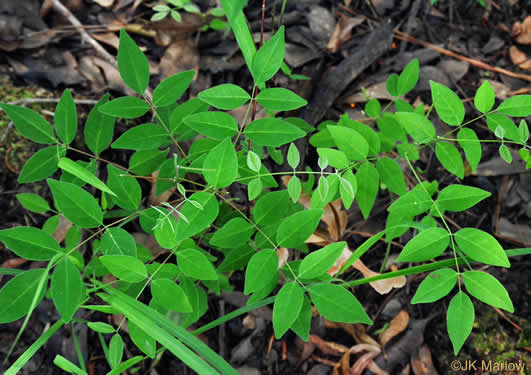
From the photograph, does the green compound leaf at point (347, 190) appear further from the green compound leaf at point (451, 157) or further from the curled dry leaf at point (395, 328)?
the curled dry leaf at point (395, 328)

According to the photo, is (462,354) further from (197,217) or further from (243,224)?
(197,217)

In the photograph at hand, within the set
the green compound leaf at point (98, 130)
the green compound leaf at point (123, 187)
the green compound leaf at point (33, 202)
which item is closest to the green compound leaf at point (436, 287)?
the green compound leaf at point (123, 187)

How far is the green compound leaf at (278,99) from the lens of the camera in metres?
1.12

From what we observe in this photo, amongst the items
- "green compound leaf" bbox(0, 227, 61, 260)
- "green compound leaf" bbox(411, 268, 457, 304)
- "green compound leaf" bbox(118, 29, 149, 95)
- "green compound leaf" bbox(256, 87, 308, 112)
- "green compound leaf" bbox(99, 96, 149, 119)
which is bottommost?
"green compound leaf" bbox(411, 268, 457, 304)

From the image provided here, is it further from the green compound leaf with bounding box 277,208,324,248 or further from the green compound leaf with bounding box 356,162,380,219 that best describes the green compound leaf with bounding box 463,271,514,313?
the green compound leaf with bounding box 277,208,324,248

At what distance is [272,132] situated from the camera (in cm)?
116

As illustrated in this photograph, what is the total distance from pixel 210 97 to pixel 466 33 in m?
2.34

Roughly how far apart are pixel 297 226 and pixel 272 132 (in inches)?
12.1

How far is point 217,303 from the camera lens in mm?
2014

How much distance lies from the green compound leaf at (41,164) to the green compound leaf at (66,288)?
0.45 meters

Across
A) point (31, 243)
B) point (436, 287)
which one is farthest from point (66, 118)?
point (436, 287)

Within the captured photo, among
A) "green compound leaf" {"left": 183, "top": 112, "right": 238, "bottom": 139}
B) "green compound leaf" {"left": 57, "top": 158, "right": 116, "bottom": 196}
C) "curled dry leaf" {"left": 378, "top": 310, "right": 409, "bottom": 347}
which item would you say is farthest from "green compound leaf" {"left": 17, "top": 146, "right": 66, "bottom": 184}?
"curled dry leaf" {"left": 378, "top": 310, "right": 409, "bottom": 347}

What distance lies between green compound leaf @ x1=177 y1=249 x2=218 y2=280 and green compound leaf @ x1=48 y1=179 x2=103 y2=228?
0.90 feet

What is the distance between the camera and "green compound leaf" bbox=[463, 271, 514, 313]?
1050 mm
